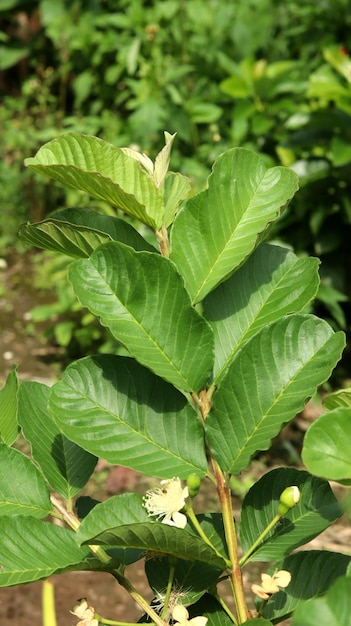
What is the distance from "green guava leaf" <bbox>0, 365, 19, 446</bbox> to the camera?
0.75 metres

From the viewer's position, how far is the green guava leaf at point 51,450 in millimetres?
763

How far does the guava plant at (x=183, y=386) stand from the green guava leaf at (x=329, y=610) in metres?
0.16

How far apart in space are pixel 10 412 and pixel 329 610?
39cm

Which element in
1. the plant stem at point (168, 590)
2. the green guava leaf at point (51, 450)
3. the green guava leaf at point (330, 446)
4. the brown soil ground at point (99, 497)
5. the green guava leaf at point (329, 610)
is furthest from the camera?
the brown soil ground at point (99, 497)

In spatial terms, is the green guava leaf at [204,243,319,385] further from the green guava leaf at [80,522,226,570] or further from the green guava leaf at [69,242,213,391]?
the green guava leaf at [80,522,226,570]

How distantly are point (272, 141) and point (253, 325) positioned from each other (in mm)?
2963

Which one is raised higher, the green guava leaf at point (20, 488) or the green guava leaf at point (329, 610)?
the green guava leaf at point (329, 610)

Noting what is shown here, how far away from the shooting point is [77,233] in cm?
67

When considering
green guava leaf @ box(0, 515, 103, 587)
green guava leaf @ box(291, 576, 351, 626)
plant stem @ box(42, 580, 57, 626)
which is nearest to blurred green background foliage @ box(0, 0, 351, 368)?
plant stem @ box(42, 580, 57, 626)

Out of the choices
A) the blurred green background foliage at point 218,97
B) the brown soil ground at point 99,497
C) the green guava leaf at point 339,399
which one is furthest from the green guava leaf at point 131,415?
the blurred green background foliage at point 218,97

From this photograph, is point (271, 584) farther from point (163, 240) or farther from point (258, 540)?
point (163, 240)

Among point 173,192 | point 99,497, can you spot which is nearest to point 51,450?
point 173,192

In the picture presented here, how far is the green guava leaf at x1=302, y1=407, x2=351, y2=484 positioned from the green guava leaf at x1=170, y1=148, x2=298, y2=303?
0.58ft

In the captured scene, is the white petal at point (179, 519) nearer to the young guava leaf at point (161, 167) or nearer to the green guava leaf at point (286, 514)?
the green guava leaf at point (286, 514)
